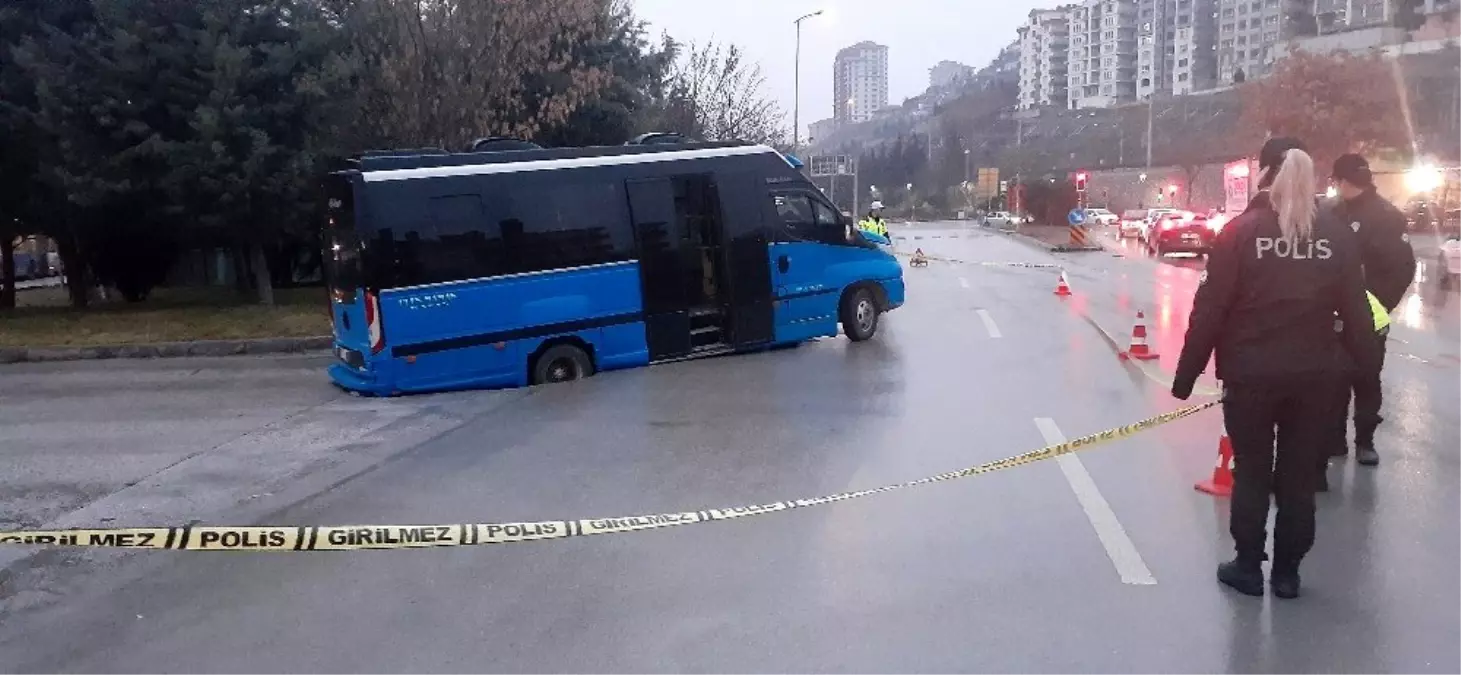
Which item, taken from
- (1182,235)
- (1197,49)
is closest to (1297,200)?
(1182,235)

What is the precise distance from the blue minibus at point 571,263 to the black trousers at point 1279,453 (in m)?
9.08

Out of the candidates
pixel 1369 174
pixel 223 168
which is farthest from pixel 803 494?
pixel 223 168

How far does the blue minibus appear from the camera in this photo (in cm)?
1258

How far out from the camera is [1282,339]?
5188 mm

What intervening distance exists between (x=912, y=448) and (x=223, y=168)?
15.1 m

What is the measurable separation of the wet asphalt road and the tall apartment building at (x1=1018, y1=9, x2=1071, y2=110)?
163749 millimetres

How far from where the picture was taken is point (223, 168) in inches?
782

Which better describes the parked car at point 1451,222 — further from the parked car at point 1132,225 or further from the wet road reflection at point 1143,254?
the parked car at point 1132,225

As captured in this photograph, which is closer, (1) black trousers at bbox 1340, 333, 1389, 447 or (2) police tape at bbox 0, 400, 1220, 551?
(2) police tape at bbox 0, 400, 1220, 551

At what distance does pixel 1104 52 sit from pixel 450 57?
15247 centimetres

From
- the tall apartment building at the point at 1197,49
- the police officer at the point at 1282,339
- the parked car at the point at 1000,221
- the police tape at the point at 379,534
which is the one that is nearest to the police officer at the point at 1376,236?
the police tape at the point at 379,534

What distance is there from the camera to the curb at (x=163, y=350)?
55.2ft

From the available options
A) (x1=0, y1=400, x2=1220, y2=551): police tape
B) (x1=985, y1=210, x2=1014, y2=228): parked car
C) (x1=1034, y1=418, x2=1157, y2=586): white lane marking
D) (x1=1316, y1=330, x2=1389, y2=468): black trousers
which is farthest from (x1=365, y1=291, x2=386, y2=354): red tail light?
(x1=985, y1=210, x2=1014, y2=228): parked car

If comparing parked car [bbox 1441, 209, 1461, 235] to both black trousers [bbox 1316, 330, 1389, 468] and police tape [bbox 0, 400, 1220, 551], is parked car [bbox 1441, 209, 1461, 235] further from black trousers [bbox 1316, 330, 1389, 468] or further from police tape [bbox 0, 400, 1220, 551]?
police tape [bbox 0, 400, 1220, 551]
